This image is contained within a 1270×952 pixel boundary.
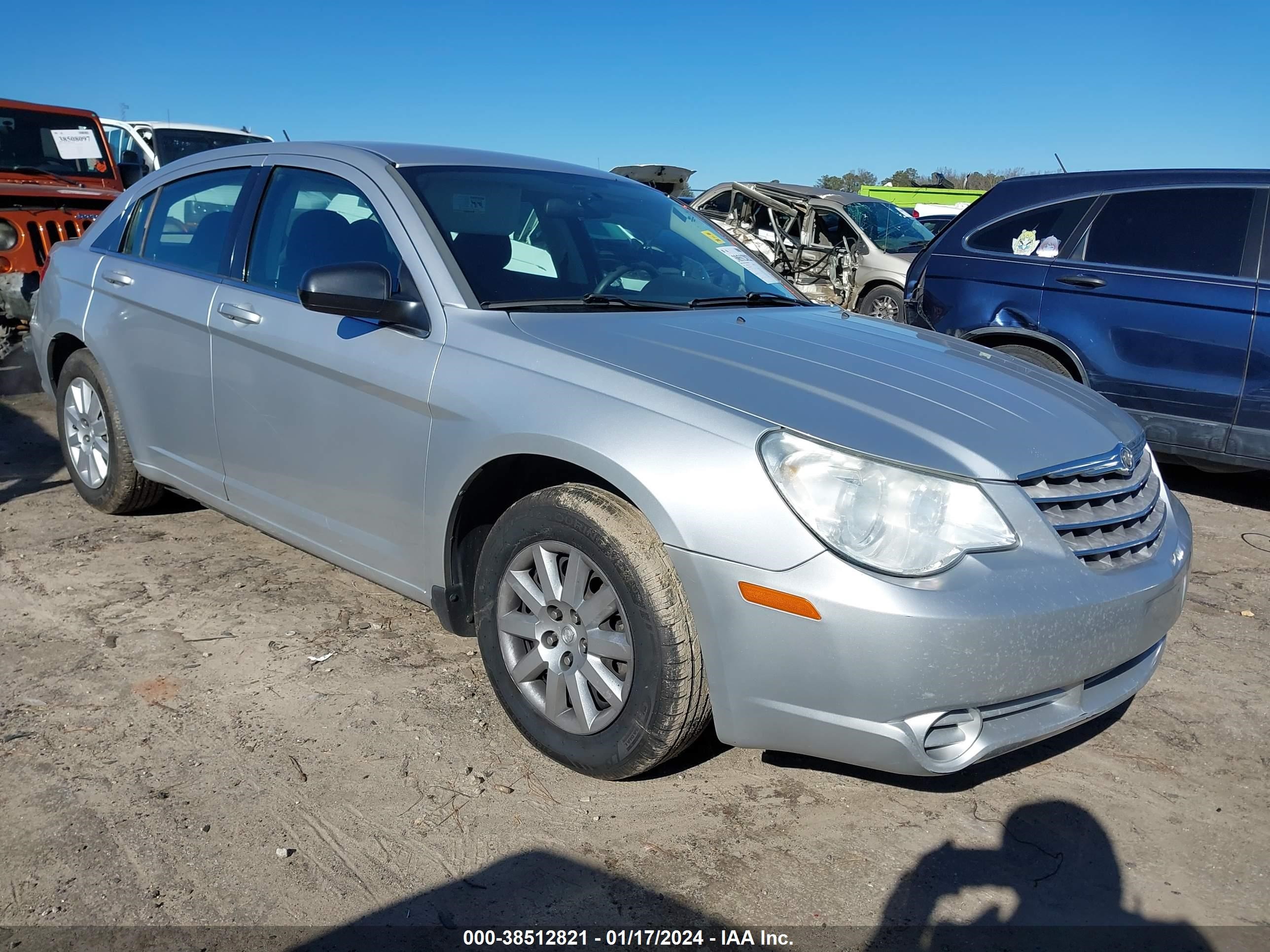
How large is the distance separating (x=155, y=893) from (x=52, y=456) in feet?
15.0

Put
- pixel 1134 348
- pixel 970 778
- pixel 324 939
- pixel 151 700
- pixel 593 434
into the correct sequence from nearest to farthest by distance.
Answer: pixel 324 939, pixel 593 434, pixel 970 778, pixel 151 700, pixel 1134 348

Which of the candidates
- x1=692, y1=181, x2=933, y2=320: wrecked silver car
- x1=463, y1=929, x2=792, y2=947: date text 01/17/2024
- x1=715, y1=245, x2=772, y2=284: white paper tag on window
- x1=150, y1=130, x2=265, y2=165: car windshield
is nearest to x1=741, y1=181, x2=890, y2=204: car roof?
x1=692, y1=181, x2=933, y2=320: wrecked silver car

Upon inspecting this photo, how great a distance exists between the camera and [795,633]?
7.55 feet

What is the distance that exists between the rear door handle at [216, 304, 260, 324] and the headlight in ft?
6.81

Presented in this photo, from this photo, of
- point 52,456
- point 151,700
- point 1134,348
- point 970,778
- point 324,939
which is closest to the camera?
point 324,939

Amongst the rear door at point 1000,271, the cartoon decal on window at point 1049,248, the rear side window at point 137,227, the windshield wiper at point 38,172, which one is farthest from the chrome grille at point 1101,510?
the windshield wiper at point 38,172

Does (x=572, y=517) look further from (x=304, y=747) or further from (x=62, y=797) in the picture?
(x=62, y=797)

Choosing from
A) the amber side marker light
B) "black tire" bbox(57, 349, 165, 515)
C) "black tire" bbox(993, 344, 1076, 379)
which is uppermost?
"black tire" bbox(993, 344, 1076, 379)

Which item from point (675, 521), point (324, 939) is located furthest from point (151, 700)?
point (675, 521)

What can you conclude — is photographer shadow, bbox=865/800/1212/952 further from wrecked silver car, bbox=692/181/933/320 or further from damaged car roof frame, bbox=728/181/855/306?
damaged car roof frame, bbox=728/181/855/306

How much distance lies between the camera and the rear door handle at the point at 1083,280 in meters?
5.61

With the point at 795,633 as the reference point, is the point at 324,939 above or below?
below

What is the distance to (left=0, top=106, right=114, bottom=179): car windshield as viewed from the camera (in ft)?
29.5

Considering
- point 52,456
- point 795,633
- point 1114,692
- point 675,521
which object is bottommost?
point 52,456
